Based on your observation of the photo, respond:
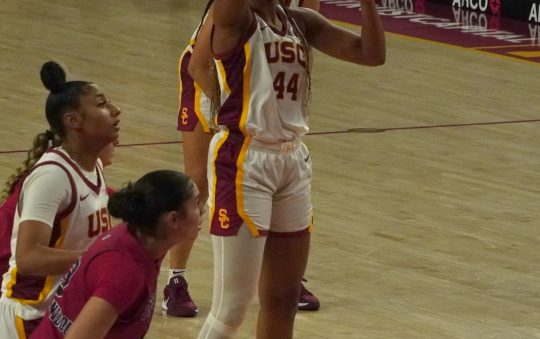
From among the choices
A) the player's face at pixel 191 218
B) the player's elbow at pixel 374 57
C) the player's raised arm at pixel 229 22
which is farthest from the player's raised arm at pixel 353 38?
the player's face at pixel 191 218

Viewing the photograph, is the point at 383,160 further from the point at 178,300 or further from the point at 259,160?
the point at 259,160

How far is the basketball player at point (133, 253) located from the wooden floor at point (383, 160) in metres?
2.07

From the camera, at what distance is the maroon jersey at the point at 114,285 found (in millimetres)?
3564

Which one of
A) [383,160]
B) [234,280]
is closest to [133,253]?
[234,280]

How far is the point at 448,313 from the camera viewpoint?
242 inches

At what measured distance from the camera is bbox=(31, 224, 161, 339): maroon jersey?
3.56m

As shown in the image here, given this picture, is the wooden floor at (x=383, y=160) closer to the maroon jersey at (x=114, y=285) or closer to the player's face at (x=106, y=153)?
the player's face at (x=106, y=153)

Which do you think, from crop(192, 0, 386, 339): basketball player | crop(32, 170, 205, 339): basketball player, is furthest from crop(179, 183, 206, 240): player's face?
crop(192, 0, 386, 339): basketball player

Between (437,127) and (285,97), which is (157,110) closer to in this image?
(437,127)

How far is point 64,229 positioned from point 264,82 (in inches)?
33.6

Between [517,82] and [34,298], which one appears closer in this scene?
[34,298]

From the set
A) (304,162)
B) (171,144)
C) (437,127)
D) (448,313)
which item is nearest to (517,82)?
(437,127)

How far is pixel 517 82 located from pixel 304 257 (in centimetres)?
747

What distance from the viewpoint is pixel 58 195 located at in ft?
13.6
